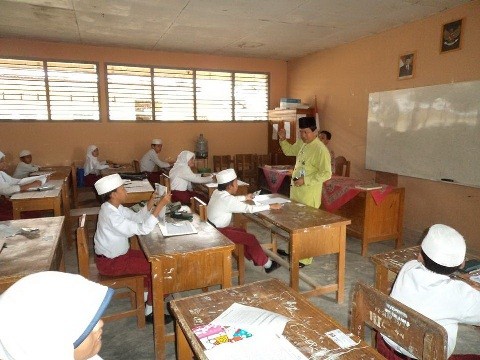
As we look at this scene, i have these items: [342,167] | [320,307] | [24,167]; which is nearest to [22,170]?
[24,167]

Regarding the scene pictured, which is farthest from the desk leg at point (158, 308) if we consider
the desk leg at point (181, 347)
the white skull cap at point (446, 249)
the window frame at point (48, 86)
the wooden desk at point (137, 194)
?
the window frame at point (48, 86)

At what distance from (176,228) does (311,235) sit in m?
1.08

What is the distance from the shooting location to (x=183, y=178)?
4.91 m

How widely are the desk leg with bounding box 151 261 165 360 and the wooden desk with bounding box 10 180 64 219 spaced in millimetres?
2276

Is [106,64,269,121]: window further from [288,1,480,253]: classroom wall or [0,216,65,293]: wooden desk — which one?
[0,216,65,293]: wooden desk

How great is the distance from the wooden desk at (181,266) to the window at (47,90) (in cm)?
480

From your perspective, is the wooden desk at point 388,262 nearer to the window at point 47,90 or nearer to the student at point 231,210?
the student at point 231,210

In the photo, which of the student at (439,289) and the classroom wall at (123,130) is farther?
the classroom wall at (123,130)

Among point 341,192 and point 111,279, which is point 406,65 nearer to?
point 341,192

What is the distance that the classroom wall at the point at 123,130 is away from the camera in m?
5.85

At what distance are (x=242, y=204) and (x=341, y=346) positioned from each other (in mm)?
1897

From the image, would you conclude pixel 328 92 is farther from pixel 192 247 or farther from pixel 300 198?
pixel 192 247

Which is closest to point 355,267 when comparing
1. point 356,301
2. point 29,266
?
point 356,301

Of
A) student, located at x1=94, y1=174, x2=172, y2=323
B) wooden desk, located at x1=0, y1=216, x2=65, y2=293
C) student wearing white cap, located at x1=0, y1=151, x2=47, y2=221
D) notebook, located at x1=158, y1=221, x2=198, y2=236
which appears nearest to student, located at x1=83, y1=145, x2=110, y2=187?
student wearing white cap, located at x1=0, y1=151, x2=47, y2=221
